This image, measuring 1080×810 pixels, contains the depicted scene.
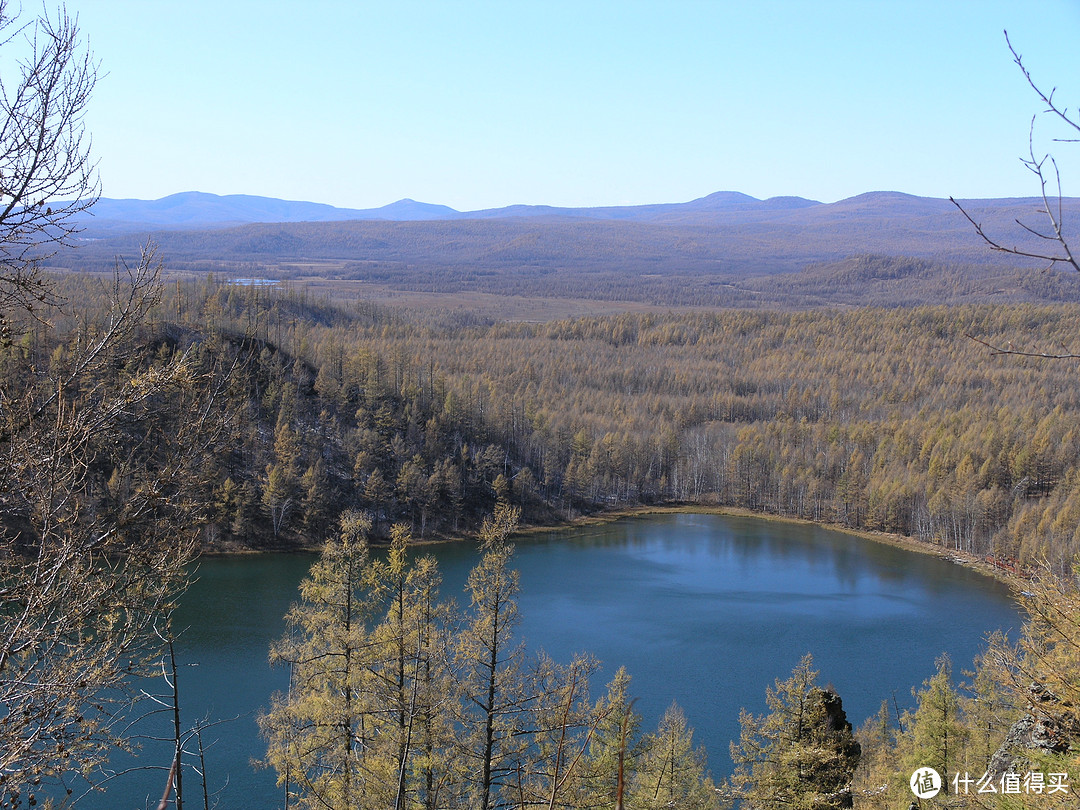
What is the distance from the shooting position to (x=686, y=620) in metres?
29.4

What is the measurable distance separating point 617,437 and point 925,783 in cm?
4312

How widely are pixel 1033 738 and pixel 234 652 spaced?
72.5 ft

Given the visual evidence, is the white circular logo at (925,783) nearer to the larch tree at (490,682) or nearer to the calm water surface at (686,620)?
the larch tree at (490,682)

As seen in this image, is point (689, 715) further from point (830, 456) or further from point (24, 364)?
point (830, 456)

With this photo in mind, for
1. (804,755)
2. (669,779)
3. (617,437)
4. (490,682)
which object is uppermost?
(490,682)

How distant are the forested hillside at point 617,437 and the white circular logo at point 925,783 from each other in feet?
70.5

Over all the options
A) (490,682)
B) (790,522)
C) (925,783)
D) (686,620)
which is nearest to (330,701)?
(490,682)

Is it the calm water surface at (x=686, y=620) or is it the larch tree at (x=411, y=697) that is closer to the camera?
the larch tree at (x=411, y=697)

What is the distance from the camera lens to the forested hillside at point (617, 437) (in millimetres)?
40375

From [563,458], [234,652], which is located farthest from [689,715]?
[563,458]

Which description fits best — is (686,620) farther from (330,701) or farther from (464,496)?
(330,701)

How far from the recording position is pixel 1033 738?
6.91 meters

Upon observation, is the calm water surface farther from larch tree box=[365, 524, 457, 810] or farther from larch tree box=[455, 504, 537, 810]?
larch tree box=[455, 504, 537, 810]

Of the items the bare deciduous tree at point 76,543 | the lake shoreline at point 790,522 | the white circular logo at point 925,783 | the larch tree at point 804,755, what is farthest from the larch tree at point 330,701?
the lake shoreline at point 790,522
